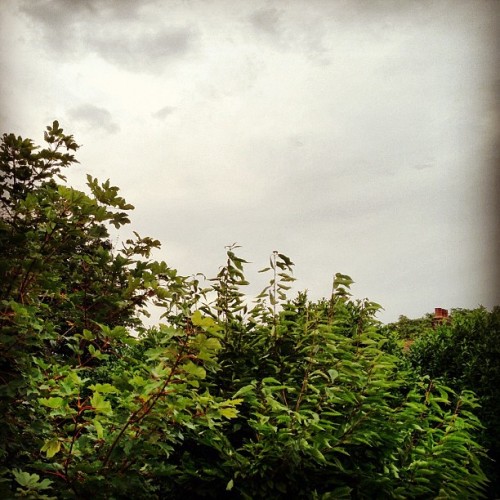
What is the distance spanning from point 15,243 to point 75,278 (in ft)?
1.64

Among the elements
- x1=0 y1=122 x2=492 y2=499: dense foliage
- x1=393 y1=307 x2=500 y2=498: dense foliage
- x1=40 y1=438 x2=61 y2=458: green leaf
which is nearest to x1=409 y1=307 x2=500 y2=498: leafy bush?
x1=393 y1=307 x2=500 y2=498: dense foliage

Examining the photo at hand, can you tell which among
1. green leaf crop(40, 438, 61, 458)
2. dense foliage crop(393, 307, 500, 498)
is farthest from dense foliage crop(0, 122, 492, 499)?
dense foliage crop(393, 307, 500, 498)

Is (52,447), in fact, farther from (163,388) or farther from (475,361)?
(475,361)

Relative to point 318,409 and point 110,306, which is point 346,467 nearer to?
point 318,409

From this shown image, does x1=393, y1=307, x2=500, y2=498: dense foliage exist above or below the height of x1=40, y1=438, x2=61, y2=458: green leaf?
above

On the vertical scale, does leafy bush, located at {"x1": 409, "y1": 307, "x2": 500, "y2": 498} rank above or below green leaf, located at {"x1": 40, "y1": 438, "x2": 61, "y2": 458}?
above

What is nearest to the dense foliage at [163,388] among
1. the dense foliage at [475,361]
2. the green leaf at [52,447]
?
the green leaf at [52,447]

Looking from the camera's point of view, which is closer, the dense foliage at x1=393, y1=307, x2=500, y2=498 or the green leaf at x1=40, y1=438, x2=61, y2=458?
the green leaf at x1=40, y1=438, x2=61, y2=458

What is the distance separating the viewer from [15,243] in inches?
114

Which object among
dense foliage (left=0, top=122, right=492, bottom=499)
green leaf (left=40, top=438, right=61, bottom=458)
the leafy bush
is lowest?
green leaf (left=40, top=438, right=61, bottom=458)

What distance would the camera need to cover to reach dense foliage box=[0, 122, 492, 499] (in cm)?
269

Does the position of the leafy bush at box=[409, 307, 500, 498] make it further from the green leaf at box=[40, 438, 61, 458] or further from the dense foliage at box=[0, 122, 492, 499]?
the green leaf at box=[40, 438, 61, 458]

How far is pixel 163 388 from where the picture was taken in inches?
99.5

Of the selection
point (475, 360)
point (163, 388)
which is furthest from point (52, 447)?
point (475, 360)
